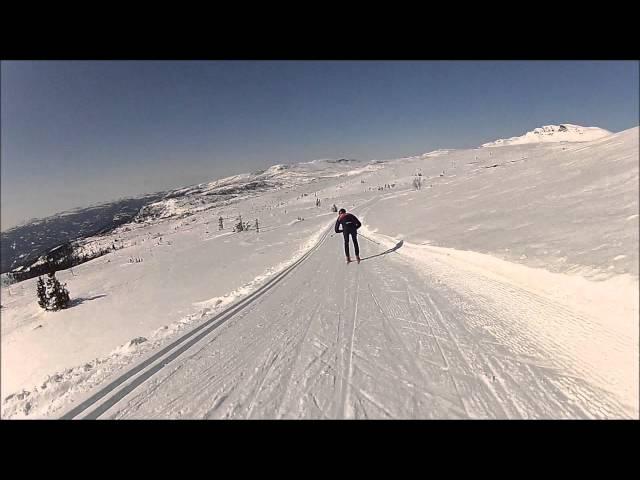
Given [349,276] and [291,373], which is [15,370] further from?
[349,276]

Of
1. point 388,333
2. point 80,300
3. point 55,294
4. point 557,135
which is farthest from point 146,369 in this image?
point 557,135

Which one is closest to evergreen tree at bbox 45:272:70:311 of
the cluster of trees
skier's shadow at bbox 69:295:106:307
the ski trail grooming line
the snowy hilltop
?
the cluster of trees

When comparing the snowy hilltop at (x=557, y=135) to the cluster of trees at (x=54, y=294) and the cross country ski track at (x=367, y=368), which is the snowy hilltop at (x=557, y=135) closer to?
the cross country ski track at (x=367, y=368)

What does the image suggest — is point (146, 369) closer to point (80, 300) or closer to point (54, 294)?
point (54, 294)

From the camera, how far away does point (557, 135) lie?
66.8 metres

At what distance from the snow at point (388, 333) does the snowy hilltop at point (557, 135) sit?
219 ft

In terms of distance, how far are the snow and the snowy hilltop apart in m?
66.8

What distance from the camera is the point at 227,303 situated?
19.1ft

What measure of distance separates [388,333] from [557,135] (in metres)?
86.8

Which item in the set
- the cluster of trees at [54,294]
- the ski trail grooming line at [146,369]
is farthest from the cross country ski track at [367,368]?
the cluster of trees at [54,294]
